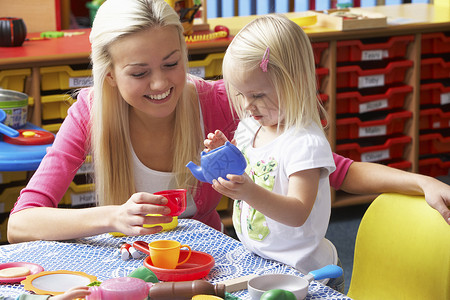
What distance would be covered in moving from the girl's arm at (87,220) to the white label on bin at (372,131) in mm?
1871

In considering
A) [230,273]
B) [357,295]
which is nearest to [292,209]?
[230,273]

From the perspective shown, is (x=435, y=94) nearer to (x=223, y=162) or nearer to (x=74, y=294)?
(x=223, y=162)

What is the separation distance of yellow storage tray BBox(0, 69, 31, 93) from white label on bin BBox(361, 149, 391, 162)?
4.73 feet

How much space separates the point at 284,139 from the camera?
4.16 ft

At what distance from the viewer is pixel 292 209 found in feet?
3.83

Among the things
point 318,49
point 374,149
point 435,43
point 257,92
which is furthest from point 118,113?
point 435,43

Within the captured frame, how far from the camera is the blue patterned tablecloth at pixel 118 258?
1.16 m

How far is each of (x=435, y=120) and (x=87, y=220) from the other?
2.21m

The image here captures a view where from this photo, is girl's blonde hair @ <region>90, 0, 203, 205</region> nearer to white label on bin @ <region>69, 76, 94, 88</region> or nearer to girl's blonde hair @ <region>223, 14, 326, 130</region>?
girl's blonde hair @ <region>223, 14, 326, 130</region>

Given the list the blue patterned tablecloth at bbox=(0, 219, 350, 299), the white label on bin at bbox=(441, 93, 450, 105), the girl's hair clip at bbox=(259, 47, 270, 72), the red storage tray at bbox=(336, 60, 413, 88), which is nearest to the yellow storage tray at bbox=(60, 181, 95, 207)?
the red storage tray at bbox=(336, 60, 413, 88)

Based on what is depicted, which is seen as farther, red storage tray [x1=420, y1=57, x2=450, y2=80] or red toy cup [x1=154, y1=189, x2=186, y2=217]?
red storage tray [x1=420, y1=57, x2=450, y2=80]

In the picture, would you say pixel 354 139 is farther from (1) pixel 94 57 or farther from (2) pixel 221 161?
(2) pixel 221 161

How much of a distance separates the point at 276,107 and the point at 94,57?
17.9 inches

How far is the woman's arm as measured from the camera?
1.25m
